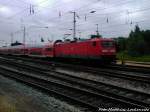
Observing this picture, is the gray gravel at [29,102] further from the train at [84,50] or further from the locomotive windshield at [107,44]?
the locomotive windshield at [107,44]

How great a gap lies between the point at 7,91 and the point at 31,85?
8.07ft

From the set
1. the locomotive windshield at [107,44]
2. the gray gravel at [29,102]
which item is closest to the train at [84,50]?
the locomotive windshield at [107,44]

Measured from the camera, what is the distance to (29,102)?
14.5m

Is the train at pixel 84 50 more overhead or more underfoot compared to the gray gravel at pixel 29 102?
more overhead

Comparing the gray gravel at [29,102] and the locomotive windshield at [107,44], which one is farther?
the locomotive windshield at [107,44]

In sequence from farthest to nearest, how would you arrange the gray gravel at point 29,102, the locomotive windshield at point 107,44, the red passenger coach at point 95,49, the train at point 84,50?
1. the locomotive windshield at point 107,44
2. the train at point 84,50
3. the red passenger coach at point 95,49
4. the gray gravel at point 29,102

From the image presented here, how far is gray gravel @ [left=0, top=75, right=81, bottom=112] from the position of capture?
1279 cm

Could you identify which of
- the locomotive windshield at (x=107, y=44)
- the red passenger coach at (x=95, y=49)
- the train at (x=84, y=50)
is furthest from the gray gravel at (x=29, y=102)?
the locomotive windshield at (x=107, y=44)

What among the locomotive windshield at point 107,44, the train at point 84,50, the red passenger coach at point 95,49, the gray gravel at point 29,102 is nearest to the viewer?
the gray gravel at point 29,102

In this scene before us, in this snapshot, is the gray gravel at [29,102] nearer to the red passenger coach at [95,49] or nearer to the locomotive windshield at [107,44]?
the red passenger coach at [95,49]

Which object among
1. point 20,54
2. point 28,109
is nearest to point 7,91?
point 28,109

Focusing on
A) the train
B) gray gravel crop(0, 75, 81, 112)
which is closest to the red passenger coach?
the train

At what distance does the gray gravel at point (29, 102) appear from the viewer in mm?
12789

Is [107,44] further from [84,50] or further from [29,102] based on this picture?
[29,102]
